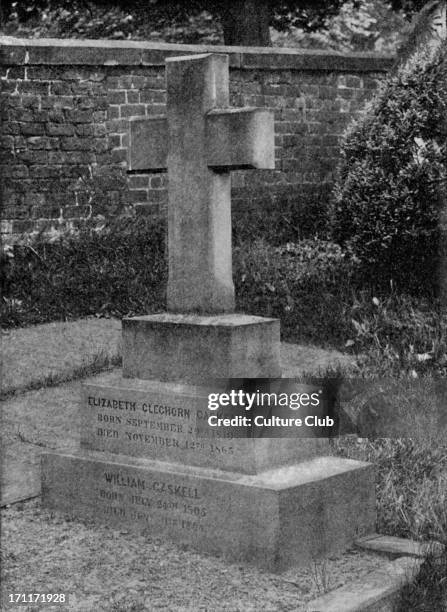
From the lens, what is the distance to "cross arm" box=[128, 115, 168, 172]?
5.43 meters

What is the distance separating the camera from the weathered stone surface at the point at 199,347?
508 cm

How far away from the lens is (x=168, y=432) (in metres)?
5.17

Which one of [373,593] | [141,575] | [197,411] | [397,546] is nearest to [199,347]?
[197,411]

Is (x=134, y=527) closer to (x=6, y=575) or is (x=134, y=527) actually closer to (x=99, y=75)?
(x=6, y=575)

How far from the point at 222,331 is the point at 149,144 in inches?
39.8

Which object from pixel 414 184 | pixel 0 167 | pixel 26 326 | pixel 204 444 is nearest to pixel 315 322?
pixel 414 184

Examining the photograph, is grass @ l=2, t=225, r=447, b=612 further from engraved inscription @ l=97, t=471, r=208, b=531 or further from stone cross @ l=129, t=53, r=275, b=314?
stone cross @ l=129, t=53, r=275, b=314

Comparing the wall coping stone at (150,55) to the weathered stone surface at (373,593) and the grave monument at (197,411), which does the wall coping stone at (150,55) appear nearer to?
the grave monument at (197,411)

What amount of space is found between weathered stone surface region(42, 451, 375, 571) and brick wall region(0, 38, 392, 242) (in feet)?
20.3

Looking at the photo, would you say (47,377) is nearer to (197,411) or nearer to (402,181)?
(197,411)

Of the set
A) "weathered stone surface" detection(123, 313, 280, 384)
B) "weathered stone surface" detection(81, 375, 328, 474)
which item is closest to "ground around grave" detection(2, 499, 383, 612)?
"weathered stone surface" detection(81, 375, 328, 474)

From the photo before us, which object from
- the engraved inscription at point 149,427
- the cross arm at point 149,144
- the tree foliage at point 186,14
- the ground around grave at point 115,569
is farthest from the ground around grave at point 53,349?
the tree foliage at point 186,14

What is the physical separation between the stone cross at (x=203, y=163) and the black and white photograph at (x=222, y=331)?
0.01 meters

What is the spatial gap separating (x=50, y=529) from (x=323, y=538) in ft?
4.11
